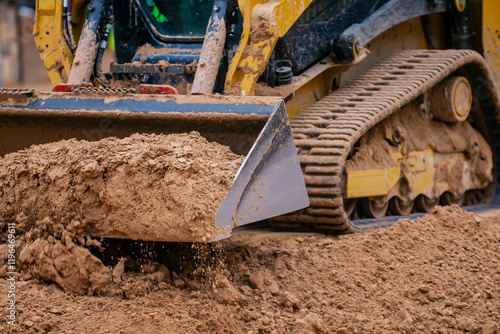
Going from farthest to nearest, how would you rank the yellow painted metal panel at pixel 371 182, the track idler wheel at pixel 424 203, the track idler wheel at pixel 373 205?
the track idler wheel at pixel 424 203, the track idler wheel at pixel 373 205, the yellow painted metal panel at pixel 371 182

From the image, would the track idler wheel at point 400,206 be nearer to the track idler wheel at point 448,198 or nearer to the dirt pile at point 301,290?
the track idler wheel at point 448,198

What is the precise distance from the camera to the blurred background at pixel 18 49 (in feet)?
42.3

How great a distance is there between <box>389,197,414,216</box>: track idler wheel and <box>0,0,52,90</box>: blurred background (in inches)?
352

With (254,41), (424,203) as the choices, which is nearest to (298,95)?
(254,41)

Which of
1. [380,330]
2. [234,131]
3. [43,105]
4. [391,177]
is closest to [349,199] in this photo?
[391,177]

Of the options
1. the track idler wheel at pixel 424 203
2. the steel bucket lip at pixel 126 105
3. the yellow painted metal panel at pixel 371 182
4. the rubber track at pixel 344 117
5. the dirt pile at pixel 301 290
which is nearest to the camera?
the dirt pile at pixel 301 290

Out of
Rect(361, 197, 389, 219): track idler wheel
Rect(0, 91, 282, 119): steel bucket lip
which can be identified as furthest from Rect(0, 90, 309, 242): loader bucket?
Rect(361, 197, 389, 219): track idler wheel

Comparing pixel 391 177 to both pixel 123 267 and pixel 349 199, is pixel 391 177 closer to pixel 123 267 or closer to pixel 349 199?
pixel 349 199

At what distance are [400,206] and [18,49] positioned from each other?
11279mm

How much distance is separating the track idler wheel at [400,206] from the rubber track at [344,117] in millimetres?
659

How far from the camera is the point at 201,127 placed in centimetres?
339

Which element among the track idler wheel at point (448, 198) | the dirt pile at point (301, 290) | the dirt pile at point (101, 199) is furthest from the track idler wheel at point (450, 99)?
the dirt pile at point (101, 199)

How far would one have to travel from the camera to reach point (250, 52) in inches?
151

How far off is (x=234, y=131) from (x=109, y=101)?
680mm
